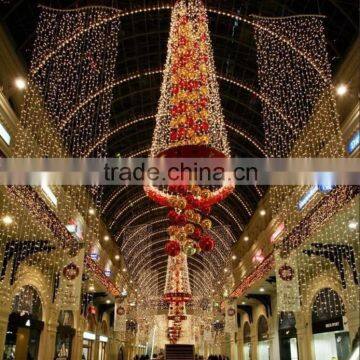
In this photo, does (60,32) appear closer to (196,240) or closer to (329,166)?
(196,240)

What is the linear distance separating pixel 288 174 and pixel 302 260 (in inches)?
257

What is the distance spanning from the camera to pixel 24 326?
19.7 m

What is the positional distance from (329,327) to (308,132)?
9.87 meters

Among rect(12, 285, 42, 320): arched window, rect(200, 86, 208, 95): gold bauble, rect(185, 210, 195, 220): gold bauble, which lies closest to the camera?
rect(200, 86, 208, 95): gold bauble

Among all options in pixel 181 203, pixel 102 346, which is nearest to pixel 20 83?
pixel 181 203

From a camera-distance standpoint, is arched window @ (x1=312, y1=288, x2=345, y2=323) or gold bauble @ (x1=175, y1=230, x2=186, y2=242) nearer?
gold bauble @ (x1=175, y1=230, x2=186, y2=242)

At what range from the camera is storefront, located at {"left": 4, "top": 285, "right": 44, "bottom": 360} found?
19.3 meters

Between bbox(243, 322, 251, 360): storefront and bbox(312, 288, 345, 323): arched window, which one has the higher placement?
bbox(312, 288, 345, 323): arched window

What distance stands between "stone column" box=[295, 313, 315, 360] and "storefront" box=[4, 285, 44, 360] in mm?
14093

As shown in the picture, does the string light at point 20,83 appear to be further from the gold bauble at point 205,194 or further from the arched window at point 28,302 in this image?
the arched window at point 28,302

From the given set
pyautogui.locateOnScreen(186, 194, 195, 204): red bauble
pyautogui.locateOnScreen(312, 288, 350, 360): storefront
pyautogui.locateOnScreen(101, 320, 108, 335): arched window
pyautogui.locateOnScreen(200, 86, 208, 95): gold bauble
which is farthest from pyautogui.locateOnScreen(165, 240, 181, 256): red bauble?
pyautogui.locateOnScreen(101, 320, 108, 335): arched window

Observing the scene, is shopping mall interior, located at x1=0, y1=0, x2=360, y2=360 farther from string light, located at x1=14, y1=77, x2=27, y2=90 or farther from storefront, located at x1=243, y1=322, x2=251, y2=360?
storefront, located at x1=243, y1=322, x2=251, y2=360

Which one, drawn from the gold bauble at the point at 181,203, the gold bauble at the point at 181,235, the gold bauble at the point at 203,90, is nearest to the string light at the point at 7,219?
the gold bauble at the point at 181,235

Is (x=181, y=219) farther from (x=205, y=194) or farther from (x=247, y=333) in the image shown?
(x=247, y=333)
